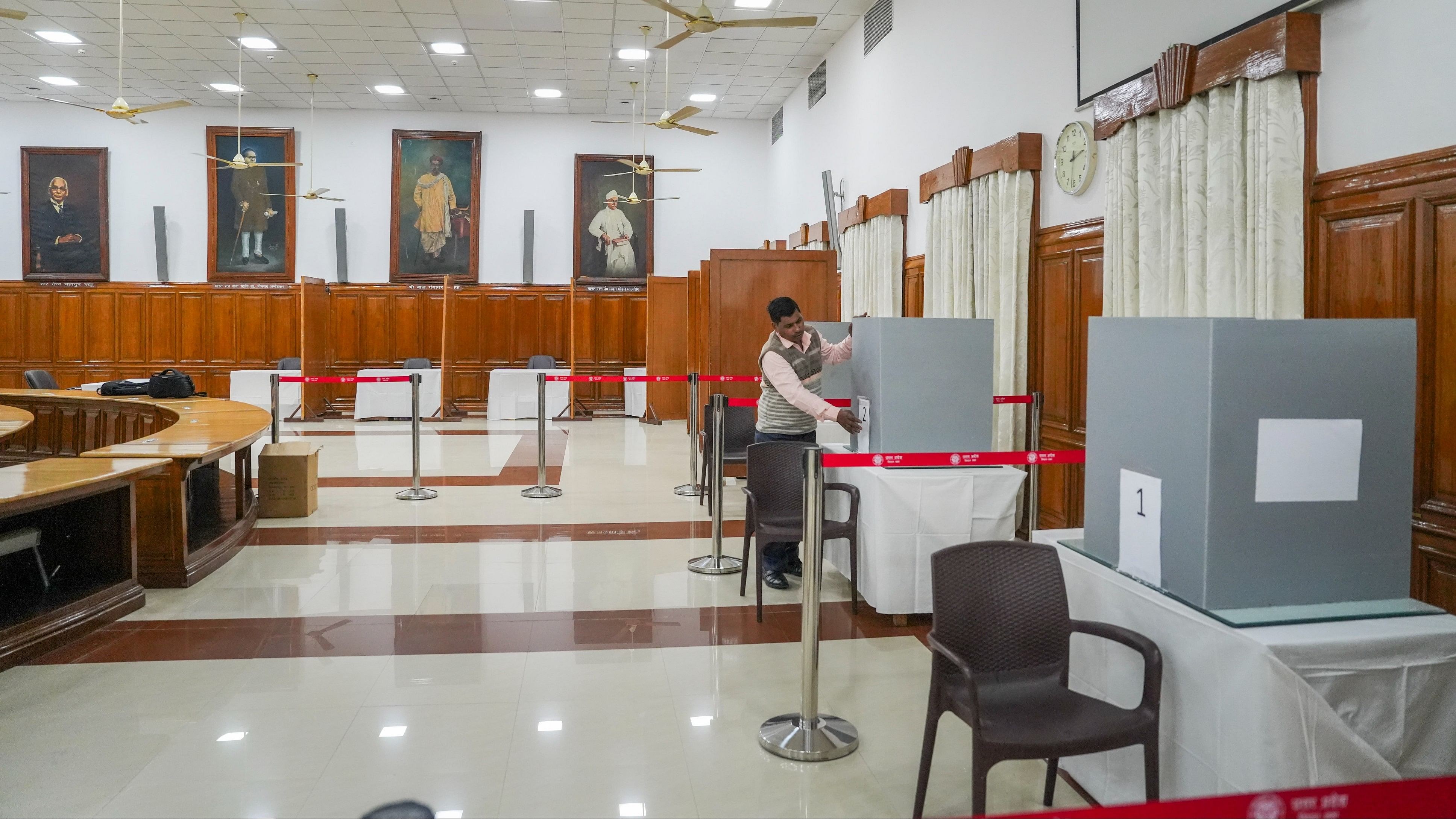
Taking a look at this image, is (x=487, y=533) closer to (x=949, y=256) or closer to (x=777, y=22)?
(x=949, y=256)

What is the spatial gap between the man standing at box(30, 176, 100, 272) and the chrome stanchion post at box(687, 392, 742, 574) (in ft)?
41.9

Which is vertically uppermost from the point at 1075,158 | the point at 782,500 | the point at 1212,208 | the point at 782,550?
the point at 1075,158

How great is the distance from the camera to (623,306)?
1456cm

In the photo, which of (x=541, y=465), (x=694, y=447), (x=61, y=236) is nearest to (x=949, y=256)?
(x=694, y=447)

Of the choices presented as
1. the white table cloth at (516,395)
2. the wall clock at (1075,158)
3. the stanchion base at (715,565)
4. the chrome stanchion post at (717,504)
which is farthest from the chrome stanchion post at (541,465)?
the white table cloth at (516,395)

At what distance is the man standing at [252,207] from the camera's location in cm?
1382

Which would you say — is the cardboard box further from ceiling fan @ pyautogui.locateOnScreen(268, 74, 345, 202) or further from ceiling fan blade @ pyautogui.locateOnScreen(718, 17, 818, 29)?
ceiling fan @ pyautogui.locateOnScreen(268, 74, 345, 202)

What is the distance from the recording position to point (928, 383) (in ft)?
13.4

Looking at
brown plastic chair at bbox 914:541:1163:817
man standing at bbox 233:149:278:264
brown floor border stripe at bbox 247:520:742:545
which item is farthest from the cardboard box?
man standing at bbox 233:149:278:264

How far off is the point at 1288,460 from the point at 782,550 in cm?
300

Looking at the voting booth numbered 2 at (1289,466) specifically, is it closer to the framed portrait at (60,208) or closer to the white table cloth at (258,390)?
the white table cloth at (258,390)

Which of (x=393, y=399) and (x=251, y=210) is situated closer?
(x=393, y=399)

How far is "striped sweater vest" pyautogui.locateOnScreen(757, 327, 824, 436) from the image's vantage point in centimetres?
477

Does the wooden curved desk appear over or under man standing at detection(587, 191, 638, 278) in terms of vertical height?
under
